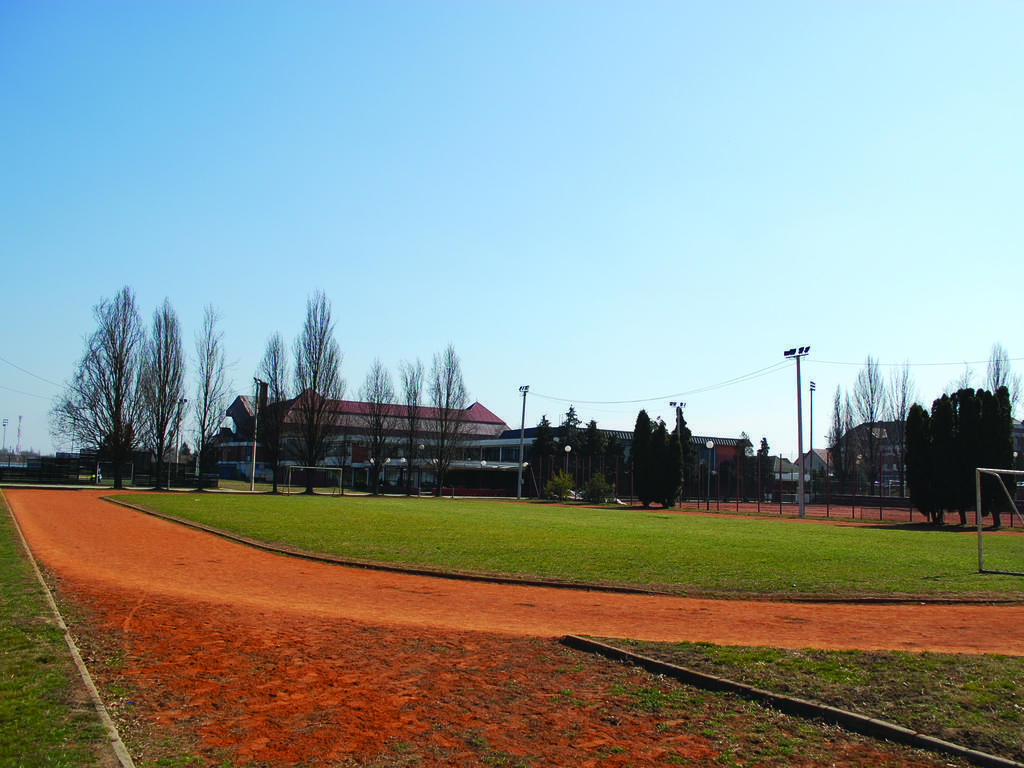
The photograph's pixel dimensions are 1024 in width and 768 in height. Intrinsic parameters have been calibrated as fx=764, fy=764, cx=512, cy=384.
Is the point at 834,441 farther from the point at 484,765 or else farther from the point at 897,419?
the point at 484,765

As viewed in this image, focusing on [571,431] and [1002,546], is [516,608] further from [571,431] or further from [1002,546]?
[571,431]

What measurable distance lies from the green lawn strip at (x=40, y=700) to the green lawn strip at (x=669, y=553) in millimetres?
8569

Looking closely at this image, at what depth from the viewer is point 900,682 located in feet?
22.9

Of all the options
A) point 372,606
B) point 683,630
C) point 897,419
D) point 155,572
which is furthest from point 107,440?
point 897,419

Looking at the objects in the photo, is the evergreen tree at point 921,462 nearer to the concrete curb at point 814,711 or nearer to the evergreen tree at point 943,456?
the evergreen tree at point 943,456

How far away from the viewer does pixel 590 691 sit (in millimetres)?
7160

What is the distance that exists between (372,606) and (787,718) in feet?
23.6

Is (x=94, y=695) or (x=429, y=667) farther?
(x=429, y=667)

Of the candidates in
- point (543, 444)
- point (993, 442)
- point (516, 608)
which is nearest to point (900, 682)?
point (516, 608)

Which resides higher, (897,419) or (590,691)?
(897,419)

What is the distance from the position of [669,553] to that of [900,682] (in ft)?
41.2

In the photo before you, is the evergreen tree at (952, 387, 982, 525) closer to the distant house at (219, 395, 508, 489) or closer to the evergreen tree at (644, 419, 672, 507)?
the evergreen tree at (644, 419, 672, 507)

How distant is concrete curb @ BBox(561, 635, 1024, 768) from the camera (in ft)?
18.0

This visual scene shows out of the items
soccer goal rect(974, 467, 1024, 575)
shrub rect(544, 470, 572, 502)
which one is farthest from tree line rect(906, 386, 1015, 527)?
shrub rect(544, 470, 572, 502)
